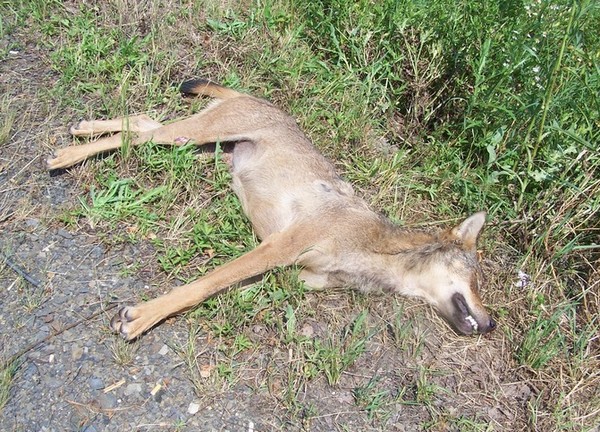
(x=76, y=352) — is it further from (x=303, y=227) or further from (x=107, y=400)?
(x=303, y=227)

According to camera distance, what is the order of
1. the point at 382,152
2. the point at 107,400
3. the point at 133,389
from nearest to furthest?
the point at 107,400 → the point at 133,389 → the point at 382,152

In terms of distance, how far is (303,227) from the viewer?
16.1 feet

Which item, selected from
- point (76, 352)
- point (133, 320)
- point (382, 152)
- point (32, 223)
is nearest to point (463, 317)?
point (382, 152)

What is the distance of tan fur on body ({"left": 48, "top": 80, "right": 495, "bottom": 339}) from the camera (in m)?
4.75

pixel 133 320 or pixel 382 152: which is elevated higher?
pixel 382 152

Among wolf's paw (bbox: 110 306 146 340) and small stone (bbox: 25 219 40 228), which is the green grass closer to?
small stone (bbox: 25 219 40 228)

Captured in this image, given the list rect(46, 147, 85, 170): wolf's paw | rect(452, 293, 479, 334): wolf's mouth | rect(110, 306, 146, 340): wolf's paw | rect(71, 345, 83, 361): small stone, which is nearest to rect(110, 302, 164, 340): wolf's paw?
rect(110, 306, 146, 340): wolf's paw

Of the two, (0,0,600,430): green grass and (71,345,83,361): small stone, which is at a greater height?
(0,0,600,430): green grass

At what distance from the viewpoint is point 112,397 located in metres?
3.89

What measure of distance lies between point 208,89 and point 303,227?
1.77 meters

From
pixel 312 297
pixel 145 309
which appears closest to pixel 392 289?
pixel 312 297

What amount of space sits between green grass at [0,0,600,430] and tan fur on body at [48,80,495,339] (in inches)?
6.1

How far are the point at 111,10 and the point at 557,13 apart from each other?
158 inches

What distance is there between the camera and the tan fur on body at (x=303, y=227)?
475cm
